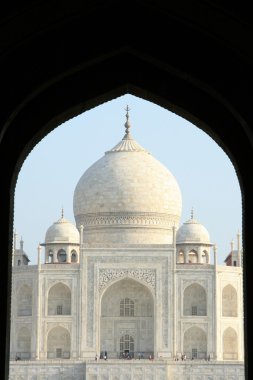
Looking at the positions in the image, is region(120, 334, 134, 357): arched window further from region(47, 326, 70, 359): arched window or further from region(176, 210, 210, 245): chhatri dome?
region(176, 210, 210, 245): chhatri dome

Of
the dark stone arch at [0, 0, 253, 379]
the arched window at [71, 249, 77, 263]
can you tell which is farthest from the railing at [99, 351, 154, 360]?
the dark stone arch at [0, 0, 253, 379]

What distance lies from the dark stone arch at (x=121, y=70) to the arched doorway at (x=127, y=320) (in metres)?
36.8

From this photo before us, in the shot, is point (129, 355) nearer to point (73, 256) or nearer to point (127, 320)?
point (127, 320)

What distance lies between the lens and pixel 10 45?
24.7ft

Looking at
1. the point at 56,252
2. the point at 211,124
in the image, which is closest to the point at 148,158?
the point at 56,252

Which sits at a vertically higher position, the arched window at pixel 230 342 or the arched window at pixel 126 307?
the arched window at pixel 126 307

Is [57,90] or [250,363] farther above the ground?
[57,90]

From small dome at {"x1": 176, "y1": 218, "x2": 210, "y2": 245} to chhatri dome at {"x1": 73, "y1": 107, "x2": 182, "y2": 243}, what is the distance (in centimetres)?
43

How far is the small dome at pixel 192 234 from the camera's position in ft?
161

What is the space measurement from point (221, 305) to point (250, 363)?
1501 inches

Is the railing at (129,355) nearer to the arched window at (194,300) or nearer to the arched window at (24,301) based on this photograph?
the arched window at (194,300)

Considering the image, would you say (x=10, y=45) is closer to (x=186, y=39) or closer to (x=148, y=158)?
(x=186, y=39)

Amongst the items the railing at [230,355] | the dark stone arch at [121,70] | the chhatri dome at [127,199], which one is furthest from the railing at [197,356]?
the dark stone arch at [121,70]

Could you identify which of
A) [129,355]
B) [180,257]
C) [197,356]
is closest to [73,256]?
[180,257]
